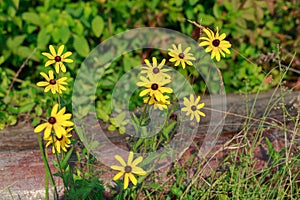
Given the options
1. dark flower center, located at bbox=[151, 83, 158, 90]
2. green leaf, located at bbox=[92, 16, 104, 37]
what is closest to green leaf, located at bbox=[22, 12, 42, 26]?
green leaf, located at bbox=[92, 16, 104, 37]

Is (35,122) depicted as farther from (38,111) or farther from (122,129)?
(122,129)

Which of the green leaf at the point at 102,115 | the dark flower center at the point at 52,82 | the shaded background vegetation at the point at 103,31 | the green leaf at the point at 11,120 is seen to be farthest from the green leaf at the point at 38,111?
the dark flower center at the point at 52,82

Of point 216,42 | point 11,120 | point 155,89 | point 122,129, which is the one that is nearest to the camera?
point 155,89

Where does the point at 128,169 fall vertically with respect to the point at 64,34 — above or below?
below

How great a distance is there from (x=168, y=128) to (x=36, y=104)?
0.96m

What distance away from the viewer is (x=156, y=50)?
3.53 meters

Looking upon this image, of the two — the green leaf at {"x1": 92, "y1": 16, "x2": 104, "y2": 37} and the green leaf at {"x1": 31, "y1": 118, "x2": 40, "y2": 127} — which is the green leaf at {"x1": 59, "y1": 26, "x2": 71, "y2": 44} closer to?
the green leaf at {"x1": 92, "y1": 16, "x2": 104, "y2": 37}

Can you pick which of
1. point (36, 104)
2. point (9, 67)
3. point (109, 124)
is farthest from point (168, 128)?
point (9, 67)

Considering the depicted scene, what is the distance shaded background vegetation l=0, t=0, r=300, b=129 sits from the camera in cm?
309

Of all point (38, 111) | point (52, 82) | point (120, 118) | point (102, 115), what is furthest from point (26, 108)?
point (52, 82)

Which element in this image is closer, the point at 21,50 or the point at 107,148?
the point at 107,148

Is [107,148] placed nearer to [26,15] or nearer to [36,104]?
[36,104]

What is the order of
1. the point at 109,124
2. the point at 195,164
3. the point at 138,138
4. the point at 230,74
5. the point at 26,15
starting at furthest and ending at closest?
the point at 230,74, the point at 26,15, the point at 109,124, the point at 195,164, the point at 138,138

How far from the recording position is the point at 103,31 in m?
3.29
